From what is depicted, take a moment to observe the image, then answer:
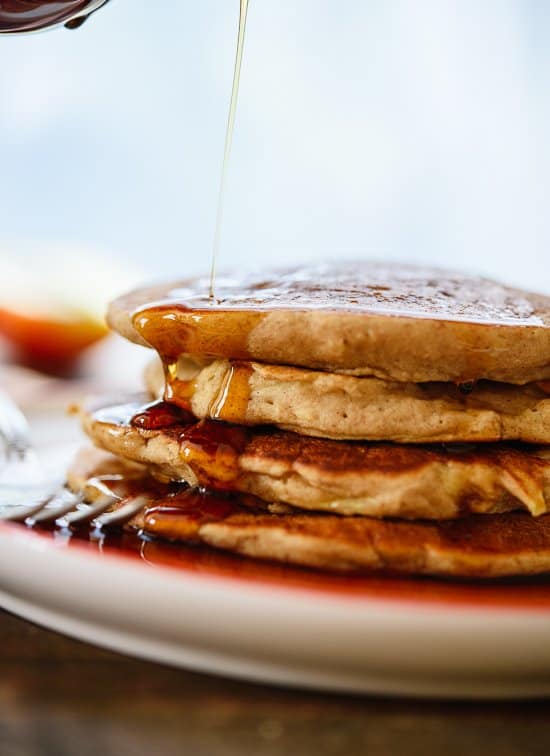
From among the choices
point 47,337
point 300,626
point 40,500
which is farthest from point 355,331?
point 47,337

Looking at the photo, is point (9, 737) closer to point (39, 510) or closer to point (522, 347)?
point (39, 510)

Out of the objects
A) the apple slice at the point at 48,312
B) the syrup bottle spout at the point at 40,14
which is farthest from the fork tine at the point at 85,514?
the apple slice at the point at 48,312

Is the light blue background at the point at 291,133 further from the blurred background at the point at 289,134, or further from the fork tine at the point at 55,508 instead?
the fork tine at the point at 55,508

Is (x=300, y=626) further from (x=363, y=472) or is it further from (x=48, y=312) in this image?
(x=48, y=312)

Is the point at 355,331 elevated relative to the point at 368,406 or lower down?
elevated

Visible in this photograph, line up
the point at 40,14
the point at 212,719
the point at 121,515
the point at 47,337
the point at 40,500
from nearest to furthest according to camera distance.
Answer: the point at 212,719 → the point at 121,515 → the point at 40,500 → the point at 40,14 → the point at 47,337

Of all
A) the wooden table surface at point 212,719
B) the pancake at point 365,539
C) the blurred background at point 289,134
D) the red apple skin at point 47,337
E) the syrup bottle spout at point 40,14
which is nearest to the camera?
the wooden table surface at point 212,719

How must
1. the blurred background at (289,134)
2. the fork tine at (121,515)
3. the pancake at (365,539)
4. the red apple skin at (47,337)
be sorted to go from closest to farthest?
the pancake at (365,539) → the fork tine at (121,515) → the red apple skin at (47,337) → the blurred background at (289,134)
